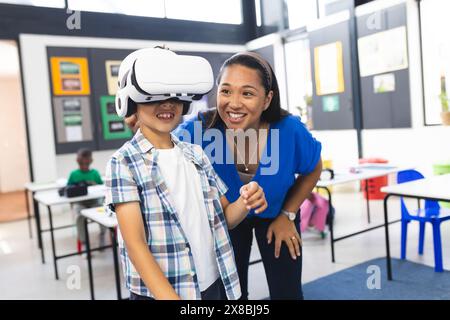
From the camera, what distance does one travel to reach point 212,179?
946 mm

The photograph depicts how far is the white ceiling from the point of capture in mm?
5355

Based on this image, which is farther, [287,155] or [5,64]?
[5,64]

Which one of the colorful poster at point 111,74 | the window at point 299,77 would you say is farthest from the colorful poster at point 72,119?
the window at point 299,77

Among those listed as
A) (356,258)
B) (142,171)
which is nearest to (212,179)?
(142,171)

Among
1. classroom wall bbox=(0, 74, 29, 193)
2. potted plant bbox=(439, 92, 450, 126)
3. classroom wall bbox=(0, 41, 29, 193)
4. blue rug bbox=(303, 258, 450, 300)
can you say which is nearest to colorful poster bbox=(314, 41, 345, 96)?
potted plant bbox=(439, 92, 450, 126)

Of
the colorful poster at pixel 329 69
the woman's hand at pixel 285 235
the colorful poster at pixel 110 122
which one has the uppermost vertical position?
the colorful poster at pixel 329 69

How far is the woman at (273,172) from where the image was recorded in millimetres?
1216

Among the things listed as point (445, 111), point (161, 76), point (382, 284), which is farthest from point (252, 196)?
point (445, 111)

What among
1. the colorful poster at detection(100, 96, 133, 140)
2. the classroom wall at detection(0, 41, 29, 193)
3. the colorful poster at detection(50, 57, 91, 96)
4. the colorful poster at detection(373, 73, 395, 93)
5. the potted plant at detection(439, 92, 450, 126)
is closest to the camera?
the potted plant at detection(439, 92, 450, 126)

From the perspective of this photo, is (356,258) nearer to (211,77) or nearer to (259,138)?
(259,138)

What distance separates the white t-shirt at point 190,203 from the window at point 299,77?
337 centimetres

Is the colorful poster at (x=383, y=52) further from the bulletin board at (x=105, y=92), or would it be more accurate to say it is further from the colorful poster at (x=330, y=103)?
the bulletin board at (x=105, y=92)

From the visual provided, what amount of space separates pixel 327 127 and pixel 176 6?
3.16 m

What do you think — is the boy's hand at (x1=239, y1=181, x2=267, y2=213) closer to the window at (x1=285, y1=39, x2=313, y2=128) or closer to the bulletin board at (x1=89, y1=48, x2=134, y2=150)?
the window at (x1=285, y1=39, x2=313, y2=128)
